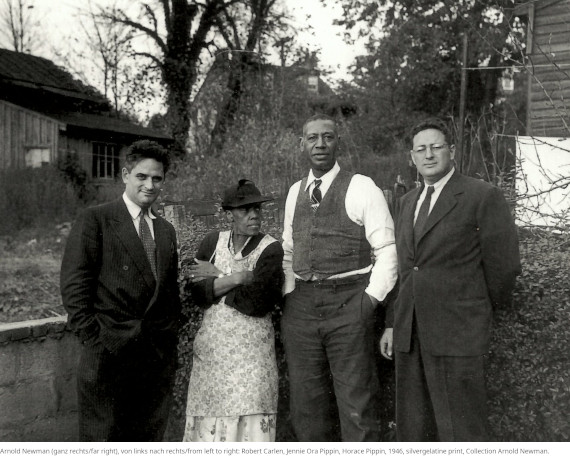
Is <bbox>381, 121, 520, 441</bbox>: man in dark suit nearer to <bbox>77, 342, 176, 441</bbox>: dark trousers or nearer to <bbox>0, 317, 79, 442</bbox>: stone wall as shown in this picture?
<bbox>77, 342, 176, 441</bbox>: dark trousers

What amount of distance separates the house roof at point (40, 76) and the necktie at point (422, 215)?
65.6ft

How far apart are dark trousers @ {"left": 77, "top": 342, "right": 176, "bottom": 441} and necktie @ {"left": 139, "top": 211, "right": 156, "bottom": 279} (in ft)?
1.46

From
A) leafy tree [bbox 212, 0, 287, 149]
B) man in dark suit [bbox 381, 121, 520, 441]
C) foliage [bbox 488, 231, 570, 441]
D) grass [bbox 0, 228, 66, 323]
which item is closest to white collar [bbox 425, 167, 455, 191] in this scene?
man in dark suit [bbox 381, 121, 520, 441]

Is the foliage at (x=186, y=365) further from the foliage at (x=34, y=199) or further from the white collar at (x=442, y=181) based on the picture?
the foliage at (x=34, y=199)

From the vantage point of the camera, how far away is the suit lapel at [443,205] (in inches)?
129

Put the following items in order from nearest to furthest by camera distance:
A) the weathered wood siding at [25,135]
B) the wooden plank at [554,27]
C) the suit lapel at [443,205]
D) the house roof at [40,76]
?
the suit lapel at [443,205] → the wooden plank at [554,27] → the weathered wood siding at [25,135] → the house roof at [40,76]

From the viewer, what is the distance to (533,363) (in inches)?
136

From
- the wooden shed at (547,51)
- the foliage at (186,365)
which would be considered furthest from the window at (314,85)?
the foliage at (186,365)

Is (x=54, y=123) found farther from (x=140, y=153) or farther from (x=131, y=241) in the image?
(x=131, y=241)

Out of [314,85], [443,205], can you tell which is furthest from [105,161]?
[443,205]
